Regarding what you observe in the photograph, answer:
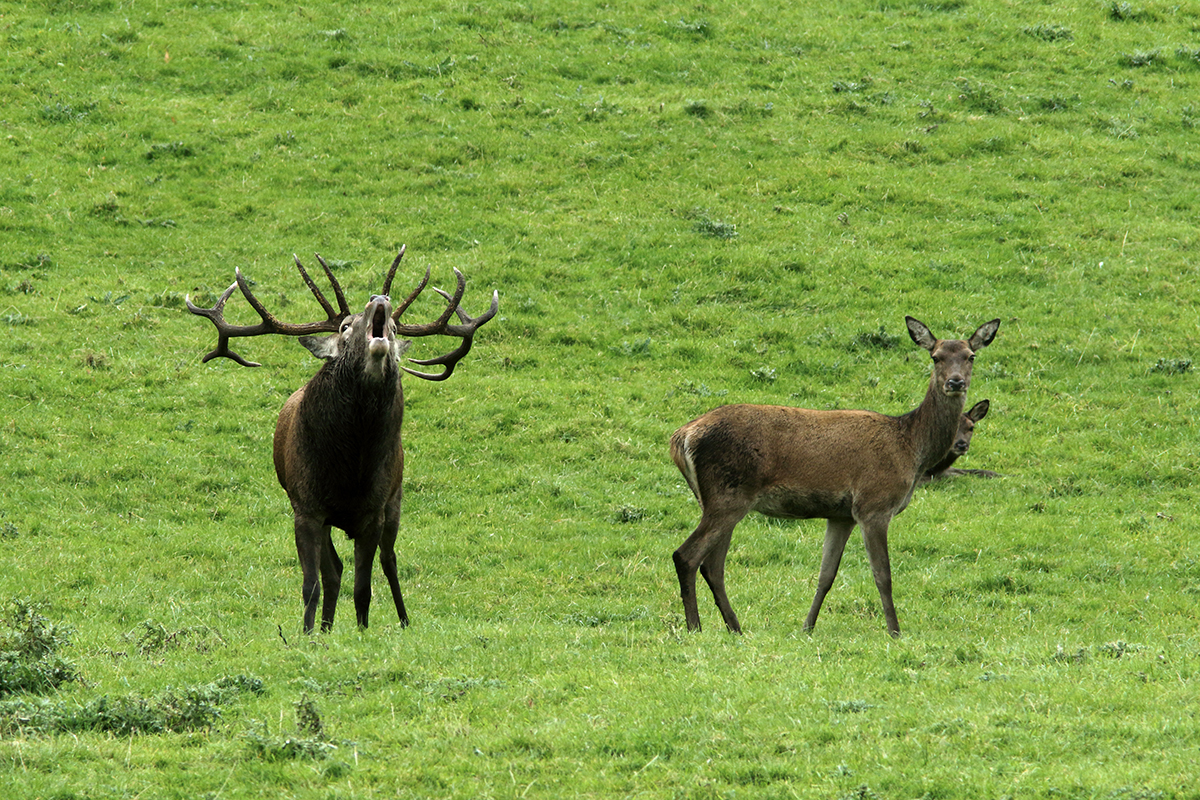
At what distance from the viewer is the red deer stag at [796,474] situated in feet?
40.7

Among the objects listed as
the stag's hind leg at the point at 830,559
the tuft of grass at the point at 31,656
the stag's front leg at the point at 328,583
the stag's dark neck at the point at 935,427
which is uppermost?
the stag's dark neck at the point at 935,427

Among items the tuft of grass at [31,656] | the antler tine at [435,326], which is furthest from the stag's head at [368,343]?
the tuft of grass at [31,656]

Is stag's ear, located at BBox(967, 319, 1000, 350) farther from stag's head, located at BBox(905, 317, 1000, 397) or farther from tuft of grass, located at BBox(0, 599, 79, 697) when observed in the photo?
tuft of grass, located at BBox(0, 599, 79, 697)

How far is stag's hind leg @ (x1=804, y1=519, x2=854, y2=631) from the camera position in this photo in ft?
41.2

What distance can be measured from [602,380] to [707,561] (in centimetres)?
755

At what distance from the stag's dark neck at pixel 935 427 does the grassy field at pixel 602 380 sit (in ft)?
5.45

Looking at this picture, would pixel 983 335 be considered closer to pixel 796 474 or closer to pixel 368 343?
pixel 796 474

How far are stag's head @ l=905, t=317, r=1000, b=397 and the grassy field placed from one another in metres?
2.38

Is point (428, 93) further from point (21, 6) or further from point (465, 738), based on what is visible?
point (465, 738)

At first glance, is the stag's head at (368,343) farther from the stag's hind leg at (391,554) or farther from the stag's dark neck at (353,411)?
the stag's hind leg at (391,554)

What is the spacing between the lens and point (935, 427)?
13.1 meters

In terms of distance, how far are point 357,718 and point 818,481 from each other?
5880 mm

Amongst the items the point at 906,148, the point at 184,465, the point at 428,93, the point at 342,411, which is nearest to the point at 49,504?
the point at 184,465

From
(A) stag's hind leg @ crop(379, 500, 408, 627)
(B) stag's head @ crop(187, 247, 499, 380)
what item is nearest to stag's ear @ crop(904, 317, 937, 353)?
(B) stag's head @ crop(187, 247, 499, 380)
